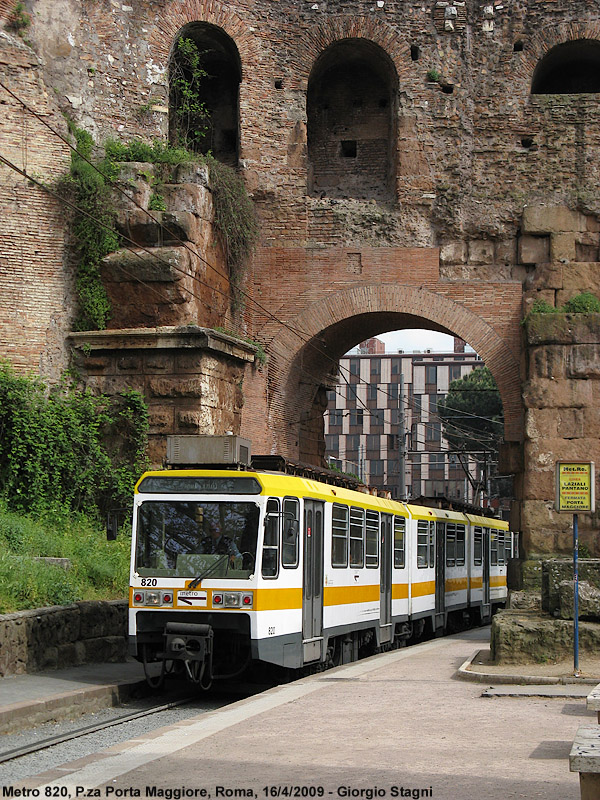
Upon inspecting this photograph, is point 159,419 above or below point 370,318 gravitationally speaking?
below

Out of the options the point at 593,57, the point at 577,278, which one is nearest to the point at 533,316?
the point at 577,278

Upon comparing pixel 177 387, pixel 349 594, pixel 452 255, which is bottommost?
pixel 349 594

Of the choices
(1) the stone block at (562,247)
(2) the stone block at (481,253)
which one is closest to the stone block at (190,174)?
(2) the stone block at (481,253)

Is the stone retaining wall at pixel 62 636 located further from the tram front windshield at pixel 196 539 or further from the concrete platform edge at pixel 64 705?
the tram front windshield at pixel 196 539

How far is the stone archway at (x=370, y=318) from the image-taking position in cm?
2284

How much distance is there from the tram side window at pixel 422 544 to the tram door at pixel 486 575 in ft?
22.1

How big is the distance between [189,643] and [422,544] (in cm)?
898

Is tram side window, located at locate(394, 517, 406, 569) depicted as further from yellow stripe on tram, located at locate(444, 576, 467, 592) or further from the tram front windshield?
the tram front windshield

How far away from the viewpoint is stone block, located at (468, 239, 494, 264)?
77.1 feet

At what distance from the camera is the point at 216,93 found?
25.6 m

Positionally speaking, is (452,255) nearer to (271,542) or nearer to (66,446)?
(66,446)

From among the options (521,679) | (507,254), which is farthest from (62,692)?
(507,254)

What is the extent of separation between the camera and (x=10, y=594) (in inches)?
529

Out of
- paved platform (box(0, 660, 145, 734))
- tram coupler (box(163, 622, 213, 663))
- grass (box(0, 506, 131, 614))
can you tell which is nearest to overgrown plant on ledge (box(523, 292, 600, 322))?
grass (box(0, 506, 131, 614))
